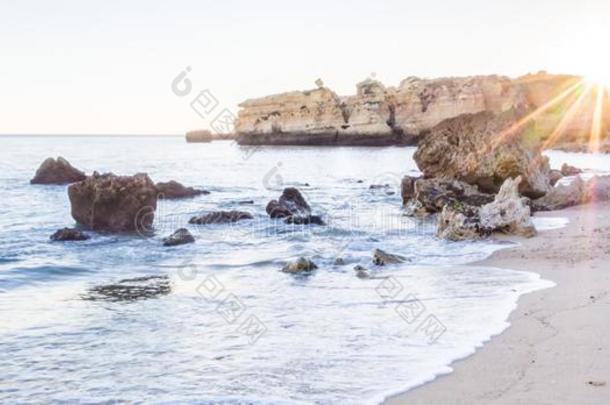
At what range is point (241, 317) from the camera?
845 centimetres

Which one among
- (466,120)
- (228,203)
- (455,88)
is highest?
(455,88)

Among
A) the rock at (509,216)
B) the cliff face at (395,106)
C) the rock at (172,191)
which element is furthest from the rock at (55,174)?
the cliff face at (395,106)

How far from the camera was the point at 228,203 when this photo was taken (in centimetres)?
2556

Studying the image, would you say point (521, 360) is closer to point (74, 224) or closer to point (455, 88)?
point (74, 224)

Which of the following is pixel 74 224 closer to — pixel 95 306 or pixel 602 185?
pixel 95 306

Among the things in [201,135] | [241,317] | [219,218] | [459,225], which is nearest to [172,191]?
[219,218]

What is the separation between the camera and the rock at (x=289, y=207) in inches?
811

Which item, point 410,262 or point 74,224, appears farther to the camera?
point 74,224

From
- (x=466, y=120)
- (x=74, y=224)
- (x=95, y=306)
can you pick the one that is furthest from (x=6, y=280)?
(x=466, y=120)

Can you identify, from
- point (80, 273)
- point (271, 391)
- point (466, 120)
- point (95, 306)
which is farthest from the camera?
point (466, 120)

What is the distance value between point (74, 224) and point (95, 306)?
10.5 m

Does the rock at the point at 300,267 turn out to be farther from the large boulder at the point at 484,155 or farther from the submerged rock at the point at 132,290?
the large boulder at the point at 484,155

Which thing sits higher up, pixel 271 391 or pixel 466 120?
pixel 466 120

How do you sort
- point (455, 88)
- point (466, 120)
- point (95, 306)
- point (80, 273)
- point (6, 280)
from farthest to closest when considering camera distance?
point (455, 88) → point (466, 120) → point (80, 273) → point (6, 280) → point (95, 306)
